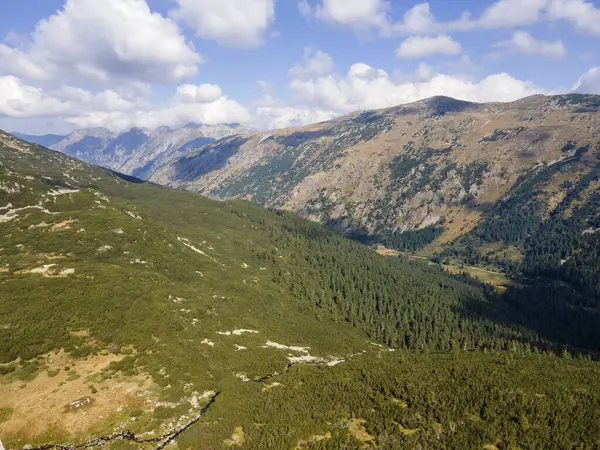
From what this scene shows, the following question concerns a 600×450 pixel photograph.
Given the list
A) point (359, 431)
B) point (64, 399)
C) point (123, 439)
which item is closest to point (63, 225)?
point (64, 399)

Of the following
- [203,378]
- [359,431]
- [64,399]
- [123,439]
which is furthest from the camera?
[203,378]

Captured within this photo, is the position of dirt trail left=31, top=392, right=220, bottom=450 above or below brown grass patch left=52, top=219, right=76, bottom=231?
below

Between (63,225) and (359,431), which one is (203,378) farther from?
(63,225)

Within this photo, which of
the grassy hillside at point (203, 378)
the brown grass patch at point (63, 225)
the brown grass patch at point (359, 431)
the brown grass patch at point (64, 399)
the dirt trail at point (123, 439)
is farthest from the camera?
the brown grass patch at point (63, 225)

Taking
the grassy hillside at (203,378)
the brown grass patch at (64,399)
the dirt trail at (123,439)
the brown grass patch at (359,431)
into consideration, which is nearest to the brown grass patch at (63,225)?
the grassy hillside at (203,378)

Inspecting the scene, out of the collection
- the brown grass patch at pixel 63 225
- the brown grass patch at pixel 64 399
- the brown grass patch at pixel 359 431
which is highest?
the brown grass patch at pixel 63 225

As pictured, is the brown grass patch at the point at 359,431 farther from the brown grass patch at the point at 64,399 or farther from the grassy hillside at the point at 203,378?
the brown grass patch at the point at 64,399

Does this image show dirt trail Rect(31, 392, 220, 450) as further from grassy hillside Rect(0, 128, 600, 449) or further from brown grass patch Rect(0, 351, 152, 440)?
brown grass patch Rect(0, 351, 152, 440)

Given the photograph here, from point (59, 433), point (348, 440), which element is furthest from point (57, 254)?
point (348, 440)

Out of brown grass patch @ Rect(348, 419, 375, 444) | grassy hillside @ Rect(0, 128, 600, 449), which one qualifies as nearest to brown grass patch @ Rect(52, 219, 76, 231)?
grassy hillside @ Rect(0, 128, 600, 449)

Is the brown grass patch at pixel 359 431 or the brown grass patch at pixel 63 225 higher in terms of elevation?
the brown grass patch at pixel 63 225

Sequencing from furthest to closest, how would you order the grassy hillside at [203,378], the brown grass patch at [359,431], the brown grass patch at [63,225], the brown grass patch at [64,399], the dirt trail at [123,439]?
the brown grass patch at [63,225] < the grassy hillside at [203,378] < the brown grass patch at [359,431] < the brown grass patch at [64,399] < the dirt trail at [123,439]

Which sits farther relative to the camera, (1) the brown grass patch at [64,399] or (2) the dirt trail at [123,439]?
(1) the brown grass patch at [64,399]
